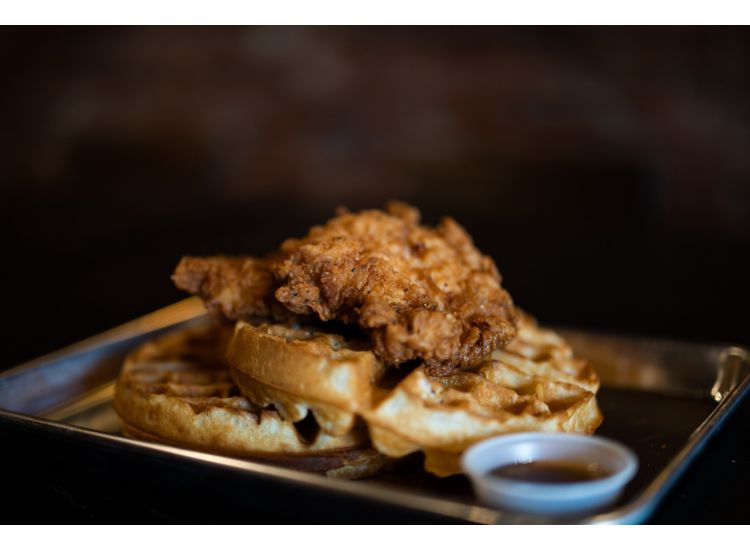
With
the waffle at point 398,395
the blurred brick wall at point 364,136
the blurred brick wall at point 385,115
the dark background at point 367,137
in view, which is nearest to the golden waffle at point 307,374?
the waffle at point 398,395

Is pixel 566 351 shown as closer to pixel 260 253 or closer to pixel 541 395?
pixel 541 395

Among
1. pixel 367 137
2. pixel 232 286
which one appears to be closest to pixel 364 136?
pixel 367 137

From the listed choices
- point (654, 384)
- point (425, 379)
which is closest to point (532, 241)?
point (654, 384)

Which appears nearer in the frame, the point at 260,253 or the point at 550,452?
the point at 550,452

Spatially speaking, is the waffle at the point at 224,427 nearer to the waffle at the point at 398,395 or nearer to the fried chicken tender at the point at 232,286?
the waffle at the point at 398,395

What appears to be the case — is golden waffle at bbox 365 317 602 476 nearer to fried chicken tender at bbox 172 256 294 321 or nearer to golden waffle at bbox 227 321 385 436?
golden waffle at bbox 227 321 385 436

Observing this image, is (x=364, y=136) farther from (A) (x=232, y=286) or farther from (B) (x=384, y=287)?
(B) (x=384, y=287)

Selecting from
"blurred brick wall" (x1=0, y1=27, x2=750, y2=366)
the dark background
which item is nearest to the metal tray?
the dark background
